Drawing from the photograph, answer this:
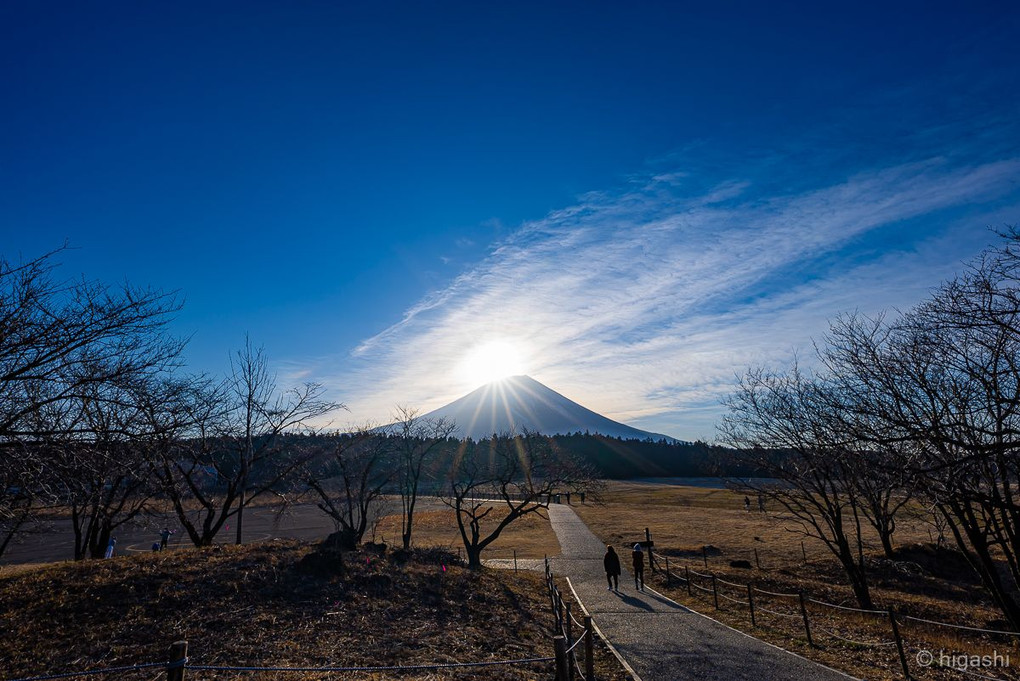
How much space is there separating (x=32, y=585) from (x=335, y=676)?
7.85 m

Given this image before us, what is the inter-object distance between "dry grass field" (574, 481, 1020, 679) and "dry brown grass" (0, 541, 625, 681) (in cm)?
543

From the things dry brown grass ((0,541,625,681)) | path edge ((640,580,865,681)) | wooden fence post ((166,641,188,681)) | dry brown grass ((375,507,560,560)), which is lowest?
dry brown grass ((375,507,560,560))

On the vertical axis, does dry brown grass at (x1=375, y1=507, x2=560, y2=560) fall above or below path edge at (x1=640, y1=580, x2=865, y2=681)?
below

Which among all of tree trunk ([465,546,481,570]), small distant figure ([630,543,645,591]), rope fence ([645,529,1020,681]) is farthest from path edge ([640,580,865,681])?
tree trunk ([465,546,481,570])

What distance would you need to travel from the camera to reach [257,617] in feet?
34.8

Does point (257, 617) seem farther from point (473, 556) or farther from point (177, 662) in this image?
point (473, 556)

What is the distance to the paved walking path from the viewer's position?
958 cm

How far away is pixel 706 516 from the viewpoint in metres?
49.5

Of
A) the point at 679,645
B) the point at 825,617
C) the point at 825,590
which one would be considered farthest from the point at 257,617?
the point at 825,590

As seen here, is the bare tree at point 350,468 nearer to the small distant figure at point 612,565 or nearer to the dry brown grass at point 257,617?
the dry brown grass at point 257,617

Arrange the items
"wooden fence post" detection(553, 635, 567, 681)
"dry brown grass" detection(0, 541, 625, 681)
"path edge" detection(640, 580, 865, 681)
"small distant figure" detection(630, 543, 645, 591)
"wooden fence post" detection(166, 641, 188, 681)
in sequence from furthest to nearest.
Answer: "small distant figure" detection(630, 543, 645, 591), "path edge" detection(640, 580, 865, 681), "dry brown grass" detection(0, 541, 625, 681), "wooden fence post" detection(553, 635, 567, 681), "wooden fence post" detection(166, 641, 188, 681)

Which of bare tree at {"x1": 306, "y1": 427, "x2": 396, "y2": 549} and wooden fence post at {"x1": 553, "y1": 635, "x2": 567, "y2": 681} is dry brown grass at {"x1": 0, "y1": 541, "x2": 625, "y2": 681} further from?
bare tree at {"x1": 306, "y1": 427, "x2": 396, "y2": 549}

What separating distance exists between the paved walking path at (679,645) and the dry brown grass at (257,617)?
1.18m

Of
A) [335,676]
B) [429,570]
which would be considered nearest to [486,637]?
[335,676]
